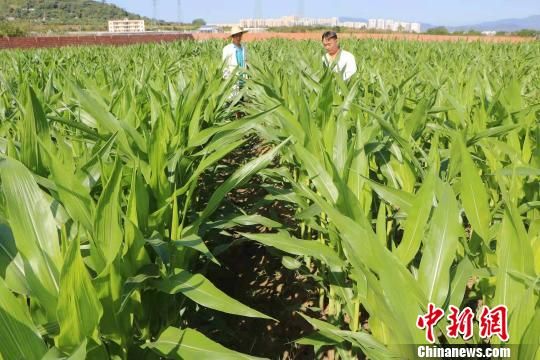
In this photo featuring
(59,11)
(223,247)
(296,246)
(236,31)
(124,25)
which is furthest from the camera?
(59,11)

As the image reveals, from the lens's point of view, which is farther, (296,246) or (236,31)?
(236,31)

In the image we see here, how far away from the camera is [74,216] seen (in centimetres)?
110

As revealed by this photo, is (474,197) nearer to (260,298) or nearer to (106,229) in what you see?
(106,229)

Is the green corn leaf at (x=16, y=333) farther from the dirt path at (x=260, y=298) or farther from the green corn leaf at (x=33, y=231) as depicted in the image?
the dirt path at (x=260, y=298)

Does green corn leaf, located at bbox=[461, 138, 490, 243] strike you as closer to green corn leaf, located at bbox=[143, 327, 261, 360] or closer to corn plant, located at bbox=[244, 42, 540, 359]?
corn plant, located at bbox=[244, 42, 540, 359]

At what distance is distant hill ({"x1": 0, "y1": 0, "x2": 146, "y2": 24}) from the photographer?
104 m

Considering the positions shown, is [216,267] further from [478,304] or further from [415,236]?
[415,236]

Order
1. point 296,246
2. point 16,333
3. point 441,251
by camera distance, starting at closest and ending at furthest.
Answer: point 16,333 → point 441,251 → point 296,246

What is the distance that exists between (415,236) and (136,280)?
70 centimetres

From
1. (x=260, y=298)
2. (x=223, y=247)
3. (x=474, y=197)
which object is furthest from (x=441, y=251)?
(x=260, y=298)

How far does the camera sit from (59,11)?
11688 centimetres

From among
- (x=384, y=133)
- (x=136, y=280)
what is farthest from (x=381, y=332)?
(x=384, y=133)

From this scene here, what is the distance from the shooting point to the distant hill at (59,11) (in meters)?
104

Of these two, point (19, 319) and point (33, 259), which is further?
point (33, 259)
